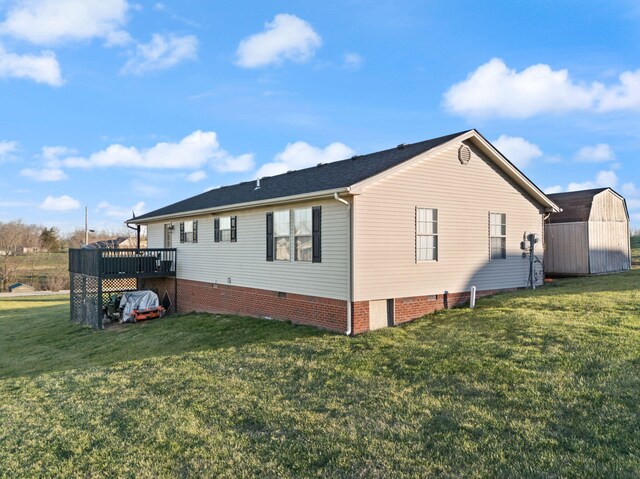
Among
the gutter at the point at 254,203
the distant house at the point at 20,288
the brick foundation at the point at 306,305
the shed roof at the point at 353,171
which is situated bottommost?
the distant house at the point at 20,288

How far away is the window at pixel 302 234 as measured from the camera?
438 inches

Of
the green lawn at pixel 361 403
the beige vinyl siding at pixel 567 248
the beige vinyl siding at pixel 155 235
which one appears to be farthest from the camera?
the beige vinyl siding at pixel 155 235

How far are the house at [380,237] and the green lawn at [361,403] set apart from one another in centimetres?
91

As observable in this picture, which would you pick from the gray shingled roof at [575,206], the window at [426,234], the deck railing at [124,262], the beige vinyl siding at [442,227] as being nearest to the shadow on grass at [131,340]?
the deck railing at [124,262]

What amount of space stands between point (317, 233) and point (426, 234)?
284cm

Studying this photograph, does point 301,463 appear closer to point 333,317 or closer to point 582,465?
point 582,465

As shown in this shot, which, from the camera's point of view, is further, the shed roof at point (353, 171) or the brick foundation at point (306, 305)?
the shed roof at point (353, 171)

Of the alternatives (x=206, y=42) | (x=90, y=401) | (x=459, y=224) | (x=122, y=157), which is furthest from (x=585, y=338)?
(x=122, y=157)

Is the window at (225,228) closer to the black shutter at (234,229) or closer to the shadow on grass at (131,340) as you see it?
the black shutter at (234,229)

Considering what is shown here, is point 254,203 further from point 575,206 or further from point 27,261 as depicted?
point 27,261

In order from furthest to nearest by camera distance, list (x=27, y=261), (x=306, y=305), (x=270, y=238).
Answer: (x=27, y=261) < (x=270, y=238) < (x=306, y=305)

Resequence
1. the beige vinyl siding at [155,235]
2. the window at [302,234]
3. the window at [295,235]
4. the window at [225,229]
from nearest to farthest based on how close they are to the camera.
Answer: the window at [295,235] → the window at [302,234] → the window at [225,229] → the beige vinyl siding at [155,235]

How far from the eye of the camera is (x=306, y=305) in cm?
1115

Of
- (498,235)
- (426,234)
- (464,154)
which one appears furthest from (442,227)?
(498,235)
